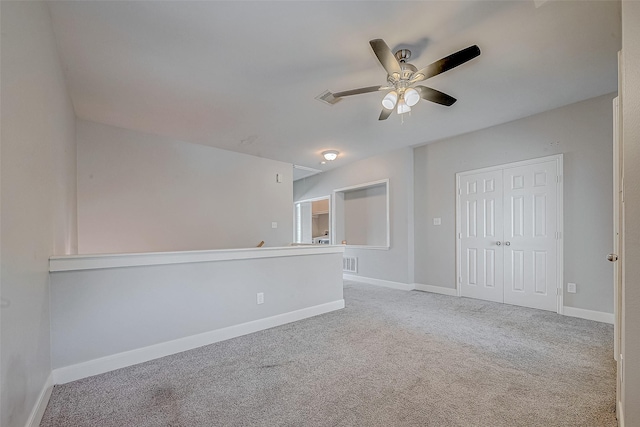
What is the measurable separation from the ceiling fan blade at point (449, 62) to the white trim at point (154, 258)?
2253 mm

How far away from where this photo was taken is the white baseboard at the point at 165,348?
2080mm

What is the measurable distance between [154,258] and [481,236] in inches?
171

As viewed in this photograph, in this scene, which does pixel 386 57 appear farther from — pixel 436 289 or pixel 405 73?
pixel 436 289

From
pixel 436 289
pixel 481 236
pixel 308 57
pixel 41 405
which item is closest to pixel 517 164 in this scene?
pixel 481 236

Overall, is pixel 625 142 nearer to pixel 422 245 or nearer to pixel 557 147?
pixel 557 147

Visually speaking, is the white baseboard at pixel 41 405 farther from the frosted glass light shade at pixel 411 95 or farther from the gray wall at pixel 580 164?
the gray wall at pixel 580 164

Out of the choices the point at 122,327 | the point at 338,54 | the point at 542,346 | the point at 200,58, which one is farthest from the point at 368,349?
the point at 200,58

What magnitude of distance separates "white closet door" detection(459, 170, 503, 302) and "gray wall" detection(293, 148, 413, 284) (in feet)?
2.98

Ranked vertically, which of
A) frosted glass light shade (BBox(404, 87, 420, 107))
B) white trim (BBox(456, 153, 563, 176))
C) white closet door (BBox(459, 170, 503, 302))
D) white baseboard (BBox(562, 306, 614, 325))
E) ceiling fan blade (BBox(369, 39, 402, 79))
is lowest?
white baseboard (BBox(562, 306, 614, 325))

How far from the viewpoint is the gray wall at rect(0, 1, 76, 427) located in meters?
1.24

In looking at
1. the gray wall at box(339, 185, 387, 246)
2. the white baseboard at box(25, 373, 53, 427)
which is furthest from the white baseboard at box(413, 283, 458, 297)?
the white baseboard at box(25, 373, 53, 427)

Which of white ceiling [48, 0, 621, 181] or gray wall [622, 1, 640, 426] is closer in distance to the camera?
gray wall [622, 1, 640, 426]

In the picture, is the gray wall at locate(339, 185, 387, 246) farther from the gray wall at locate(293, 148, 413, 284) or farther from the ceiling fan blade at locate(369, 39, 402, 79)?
the ceiling fan blade at locate(369, 39, 402, 79)

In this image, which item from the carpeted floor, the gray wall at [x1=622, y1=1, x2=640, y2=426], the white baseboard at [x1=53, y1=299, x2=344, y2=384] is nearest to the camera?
the gray wall at [x1=622, y1=1, x2=640, y2=426]
